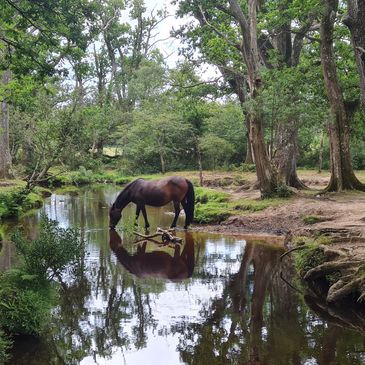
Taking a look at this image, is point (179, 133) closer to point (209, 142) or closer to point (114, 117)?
point (209, 142)

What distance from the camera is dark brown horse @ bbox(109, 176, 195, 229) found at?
16.0 meters

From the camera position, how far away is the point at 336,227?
1062 centimetres

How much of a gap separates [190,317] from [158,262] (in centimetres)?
382

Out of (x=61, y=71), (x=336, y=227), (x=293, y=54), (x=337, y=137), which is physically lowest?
(x=336, y=227)

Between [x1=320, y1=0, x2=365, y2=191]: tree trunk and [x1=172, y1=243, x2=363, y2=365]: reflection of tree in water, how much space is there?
34.1 ft

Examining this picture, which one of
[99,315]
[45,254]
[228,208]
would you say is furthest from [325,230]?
[228,208]

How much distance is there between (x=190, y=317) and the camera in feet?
25.4

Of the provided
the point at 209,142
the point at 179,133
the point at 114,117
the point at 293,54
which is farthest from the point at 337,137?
the point at 114,117

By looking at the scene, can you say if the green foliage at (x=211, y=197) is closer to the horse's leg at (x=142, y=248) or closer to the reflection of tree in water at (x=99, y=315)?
the horse's leg at (x=142, y=248)

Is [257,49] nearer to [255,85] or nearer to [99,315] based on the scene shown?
[255,85]

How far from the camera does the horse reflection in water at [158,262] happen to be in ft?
34.3

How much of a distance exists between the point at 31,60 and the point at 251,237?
7958 millimetres

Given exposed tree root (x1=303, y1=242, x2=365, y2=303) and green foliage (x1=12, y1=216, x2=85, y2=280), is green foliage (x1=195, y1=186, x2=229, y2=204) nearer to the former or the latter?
exposed tree root (x1=303, y1=242, x2=365, y2=303)

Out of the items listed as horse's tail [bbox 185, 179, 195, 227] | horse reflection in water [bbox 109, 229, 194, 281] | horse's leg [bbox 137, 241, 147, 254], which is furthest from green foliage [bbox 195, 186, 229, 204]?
horse's leg [bbox 137, 241, 147, 254]
